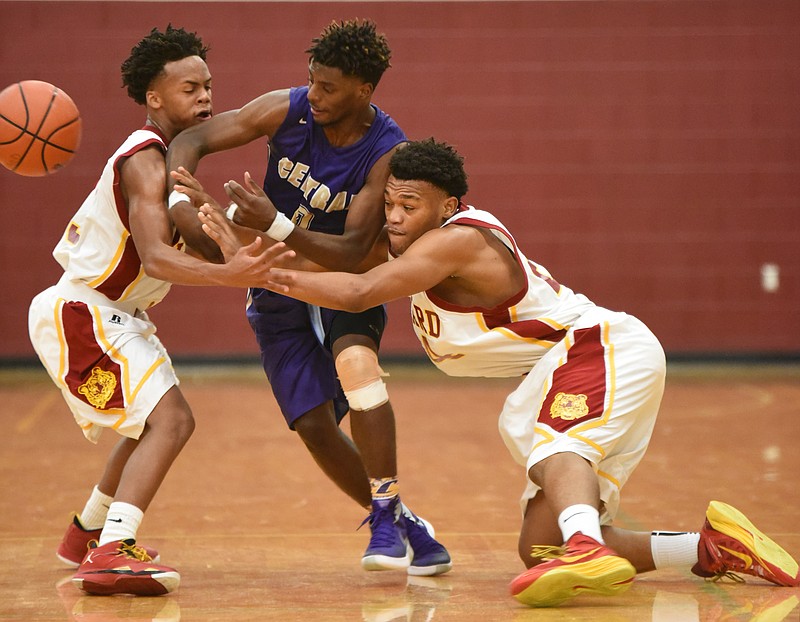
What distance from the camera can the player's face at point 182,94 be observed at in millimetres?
3965

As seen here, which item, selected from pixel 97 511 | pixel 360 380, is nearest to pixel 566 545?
pixel 360 380

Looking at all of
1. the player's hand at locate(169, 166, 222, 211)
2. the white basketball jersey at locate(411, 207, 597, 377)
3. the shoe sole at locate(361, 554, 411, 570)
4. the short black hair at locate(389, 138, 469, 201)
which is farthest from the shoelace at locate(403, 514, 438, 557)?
the player's hand at locate(169, 166, 222, 211)

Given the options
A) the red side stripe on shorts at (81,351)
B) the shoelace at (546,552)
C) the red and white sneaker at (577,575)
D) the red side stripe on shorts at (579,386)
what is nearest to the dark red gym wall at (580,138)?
the red side stripe on shorts at (81,351)

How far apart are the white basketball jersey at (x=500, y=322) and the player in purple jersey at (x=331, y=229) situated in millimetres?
285

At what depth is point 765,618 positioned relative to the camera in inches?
120

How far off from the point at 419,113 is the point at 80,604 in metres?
7.43

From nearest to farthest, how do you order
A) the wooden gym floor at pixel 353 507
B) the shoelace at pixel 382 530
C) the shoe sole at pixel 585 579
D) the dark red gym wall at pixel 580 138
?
the shoe sole at pixel 585 579
the wooden gym floor at pixel 353 507
the shoelace at pixel 382 530
the dark red gym wall at pixel 580 138

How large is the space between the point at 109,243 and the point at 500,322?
1382 mm

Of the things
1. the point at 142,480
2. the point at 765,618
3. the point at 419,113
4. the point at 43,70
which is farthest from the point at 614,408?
the point at 43,70

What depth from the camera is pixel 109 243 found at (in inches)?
149

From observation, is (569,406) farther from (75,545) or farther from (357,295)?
(75,545)

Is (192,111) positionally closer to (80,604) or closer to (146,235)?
(146,235)

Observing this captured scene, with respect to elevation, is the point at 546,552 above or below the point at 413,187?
below

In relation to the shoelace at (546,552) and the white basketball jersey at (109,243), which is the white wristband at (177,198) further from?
the shoelace at (546,552)
